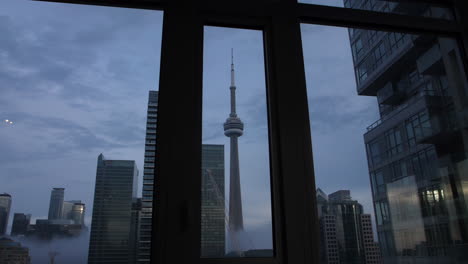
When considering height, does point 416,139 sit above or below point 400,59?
below

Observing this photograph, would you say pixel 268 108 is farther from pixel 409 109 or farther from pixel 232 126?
pixel 409 109

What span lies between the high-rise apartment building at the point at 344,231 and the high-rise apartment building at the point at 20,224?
1.17m

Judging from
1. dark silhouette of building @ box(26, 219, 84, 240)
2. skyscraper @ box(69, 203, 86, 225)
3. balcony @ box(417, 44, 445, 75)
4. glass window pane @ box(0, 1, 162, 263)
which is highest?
balcony @ box(417, 44, 445, 75)

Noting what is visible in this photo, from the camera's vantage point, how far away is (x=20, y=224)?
136cm

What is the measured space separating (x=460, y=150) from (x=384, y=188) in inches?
17.2

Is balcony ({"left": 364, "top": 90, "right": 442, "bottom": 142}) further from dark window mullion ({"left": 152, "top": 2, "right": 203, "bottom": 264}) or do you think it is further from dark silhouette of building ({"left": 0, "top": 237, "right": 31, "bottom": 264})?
dark silhouette of building ({"left": 0, "top": 237, "right": 31, "bottom": 264})

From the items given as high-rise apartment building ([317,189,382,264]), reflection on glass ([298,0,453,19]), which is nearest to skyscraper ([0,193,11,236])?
high-rise apartment building ([317,189,382,264])

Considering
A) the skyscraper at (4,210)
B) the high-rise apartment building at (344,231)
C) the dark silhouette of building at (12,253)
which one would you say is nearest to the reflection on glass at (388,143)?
the high-rise apartment building at (344,231)

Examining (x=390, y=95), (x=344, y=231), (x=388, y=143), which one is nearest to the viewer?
(x=344, y=231)

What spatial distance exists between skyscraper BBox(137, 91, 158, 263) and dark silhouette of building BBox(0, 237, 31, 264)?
411mm

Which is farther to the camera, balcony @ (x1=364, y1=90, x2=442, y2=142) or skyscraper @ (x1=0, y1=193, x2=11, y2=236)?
balcony @ (x1=364, y1=90, x2=442, y2=142)

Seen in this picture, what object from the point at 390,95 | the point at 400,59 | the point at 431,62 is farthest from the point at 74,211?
the point at 431,62

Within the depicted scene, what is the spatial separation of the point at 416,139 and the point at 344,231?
1.95 feet

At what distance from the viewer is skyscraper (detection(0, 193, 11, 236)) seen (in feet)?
4.41
